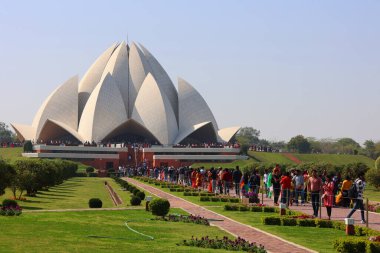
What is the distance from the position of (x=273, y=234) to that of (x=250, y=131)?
11714cm

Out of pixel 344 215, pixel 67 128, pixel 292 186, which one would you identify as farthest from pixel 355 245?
pixel 67 128

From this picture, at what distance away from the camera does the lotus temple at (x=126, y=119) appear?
57.0 m

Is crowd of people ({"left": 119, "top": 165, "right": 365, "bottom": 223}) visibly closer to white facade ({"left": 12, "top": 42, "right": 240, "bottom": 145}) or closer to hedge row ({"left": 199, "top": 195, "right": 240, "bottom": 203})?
hedge row ({"left": 199, "top": 195, "right": 240, "bottom": 203})

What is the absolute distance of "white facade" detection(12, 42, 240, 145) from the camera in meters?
61.2

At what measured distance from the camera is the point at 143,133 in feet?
207

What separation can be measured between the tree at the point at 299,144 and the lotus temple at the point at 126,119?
18402 millimetres

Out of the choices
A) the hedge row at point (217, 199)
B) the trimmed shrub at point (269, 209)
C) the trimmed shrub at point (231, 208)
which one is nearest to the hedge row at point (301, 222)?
the trimmed shrub at point (269, 209)

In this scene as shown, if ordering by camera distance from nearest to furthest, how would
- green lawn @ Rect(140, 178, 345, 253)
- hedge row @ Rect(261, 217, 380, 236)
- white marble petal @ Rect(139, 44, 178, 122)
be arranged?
1. green lawn @ Rect(140, 178, 345, 253)
2. hedge row @ Rect(261, 217, 380, 236)
3. white marble petal @ Rect(139, 44, 178, 122)

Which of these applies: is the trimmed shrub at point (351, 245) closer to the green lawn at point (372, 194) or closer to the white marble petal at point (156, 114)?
the green lawn at point (372, 194)

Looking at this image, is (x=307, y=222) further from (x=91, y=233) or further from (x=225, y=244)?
(x=91, y=233)

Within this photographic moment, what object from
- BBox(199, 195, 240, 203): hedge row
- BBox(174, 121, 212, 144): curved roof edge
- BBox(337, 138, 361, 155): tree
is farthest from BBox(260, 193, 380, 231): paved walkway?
BBox(337, 138, 361, 155): tree

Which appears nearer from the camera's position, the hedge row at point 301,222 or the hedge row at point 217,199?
the hedge row at point 301,222

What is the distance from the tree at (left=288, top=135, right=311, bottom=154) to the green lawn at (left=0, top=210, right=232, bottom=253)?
7068cm

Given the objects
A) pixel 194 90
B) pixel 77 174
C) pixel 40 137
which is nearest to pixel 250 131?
pixel 194 90
